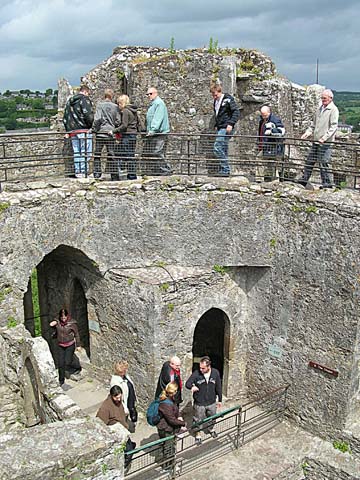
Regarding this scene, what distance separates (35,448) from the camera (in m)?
6.19

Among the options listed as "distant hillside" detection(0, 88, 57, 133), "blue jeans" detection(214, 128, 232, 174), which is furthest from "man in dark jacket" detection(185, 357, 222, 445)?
"distant hillside" detection(0, 88, 57, 133)

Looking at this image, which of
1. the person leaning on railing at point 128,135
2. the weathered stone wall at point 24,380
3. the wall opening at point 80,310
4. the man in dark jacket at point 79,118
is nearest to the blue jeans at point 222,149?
the person leaning on railing at point 128,135

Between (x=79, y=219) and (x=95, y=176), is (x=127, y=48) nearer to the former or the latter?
(x=95, y=176)

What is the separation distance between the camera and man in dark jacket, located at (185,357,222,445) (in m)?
9.91

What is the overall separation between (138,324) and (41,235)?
274 cm

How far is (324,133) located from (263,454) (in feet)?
21.6

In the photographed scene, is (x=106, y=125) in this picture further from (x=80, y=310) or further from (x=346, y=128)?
(x=346, y=128)

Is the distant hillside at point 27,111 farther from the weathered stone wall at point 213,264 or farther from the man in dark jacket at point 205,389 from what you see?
the man in dark jacket at point 205,389

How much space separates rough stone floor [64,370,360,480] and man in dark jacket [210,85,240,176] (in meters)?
5.70

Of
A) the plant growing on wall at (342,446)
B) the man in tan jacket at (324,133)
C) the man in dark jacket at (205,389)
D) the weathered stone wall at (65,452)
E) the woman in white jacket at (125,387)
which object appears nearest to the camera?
the weathered stone wall at (65,452)

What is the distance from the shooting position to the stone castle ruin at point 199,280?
10062mm

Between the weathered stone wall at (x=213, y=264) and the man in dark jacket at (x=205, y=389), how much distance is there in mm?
1324

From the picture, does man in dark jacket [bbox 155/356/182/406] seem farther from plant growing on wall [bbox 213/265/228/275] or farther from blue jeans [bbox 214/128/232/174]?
blue jeans [bbox 214/128/232/174]

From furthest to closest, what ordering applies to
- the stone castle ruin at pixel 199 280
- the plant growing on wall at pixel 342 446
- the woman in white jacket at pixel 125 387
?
the plant growing on wall at pixel 342 446
the stone castle ruin at pixel 199 280
the woman in white jacket at pixel 125 387
